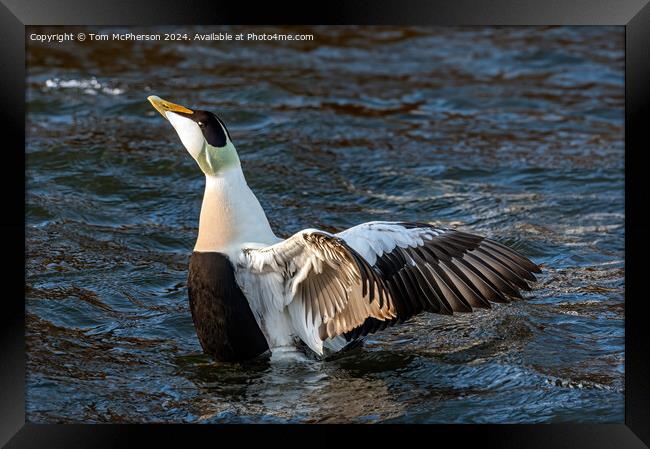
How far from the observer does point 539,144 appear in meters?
9.87

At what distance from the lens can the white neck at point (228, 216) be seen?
18.6 feet

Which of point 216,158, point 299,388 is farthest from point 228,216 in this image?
point 299,388

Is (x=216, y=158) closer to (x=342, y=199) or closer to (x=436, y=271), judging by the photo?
(x=436, y=271)

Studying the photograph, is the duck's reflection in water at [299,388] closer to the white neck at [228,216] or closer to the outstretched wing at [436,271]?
the outstretched wing at [436,271]

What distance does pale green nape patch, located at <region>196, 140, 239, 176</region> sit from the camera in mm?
5656

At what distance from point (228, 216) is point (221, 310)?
0.50 meters

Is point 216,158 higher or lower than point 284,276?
higher

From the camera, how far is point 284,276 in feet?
18.2

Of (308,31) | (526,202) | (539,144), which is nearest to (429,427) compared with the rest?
(526,202)

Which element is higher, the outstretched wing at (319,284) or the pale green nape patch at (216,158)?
the pale green nape patch at (216,158)
